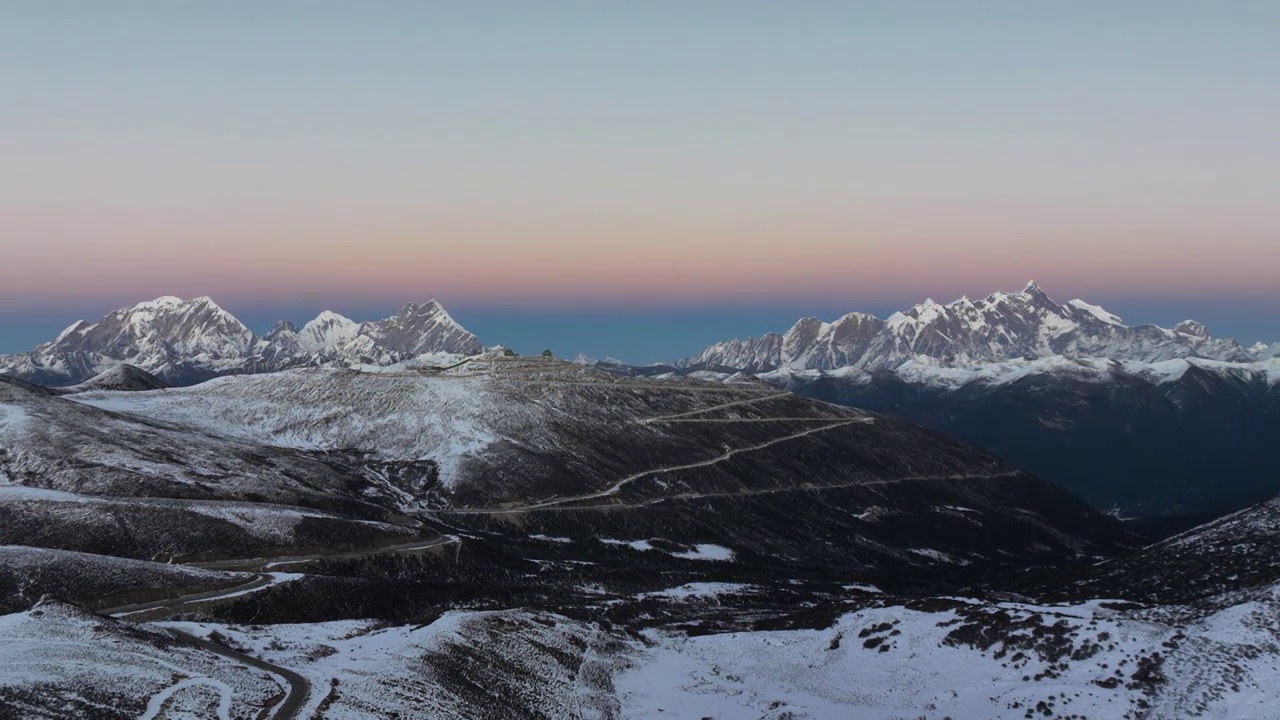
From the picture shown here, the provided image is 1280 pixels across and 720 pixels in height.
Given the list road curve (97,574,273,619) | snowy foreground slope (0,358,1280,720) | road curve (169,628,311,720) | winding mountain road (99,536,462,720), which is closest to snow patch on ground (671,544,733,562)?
snowy foreground slope (0,358,1280,720)

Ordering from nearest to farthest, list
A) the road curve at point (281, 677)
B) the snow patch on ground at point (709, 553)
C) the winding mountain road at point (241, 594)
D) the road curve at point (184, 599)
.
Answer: the winding mountain road at point (241, 594) < the road curve at point (281, 677) < the road curve at point (184, 599) < the snow patch on ground at point (709, 553)

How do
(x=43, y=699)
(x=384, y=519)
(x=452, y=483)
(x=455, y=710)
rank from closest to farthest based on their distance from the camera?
(x=43, y=699)
(x=455, y=710)
(x=384, y=519)
(x=452, y=483)

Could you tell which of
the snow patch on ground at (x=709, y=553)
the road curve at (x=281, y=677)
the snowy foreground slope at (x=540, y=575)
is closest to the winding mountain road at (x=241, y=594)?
the road curve at (x=281, y=677)

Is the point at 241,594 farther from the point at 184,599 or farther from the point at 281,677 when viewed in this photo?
the point at 281,677

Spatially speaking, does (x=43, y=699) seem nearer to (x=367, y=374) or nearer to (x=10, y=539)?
(x=10, y=539)

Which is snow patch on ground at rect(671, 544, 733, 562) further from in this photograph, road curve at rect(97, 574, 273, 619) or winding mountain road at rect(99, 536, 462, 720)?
road curve at rect(97, 574, 273, 619)

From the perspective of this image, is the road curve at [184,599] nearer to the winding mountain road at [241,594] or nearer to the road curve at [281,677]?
the winding mountain road at [241,594]

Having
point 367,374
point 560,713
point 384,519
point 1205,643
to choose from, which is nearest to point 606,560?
point 384,519

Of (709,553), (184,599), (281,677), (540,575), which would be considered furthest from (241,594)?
(709,553)
